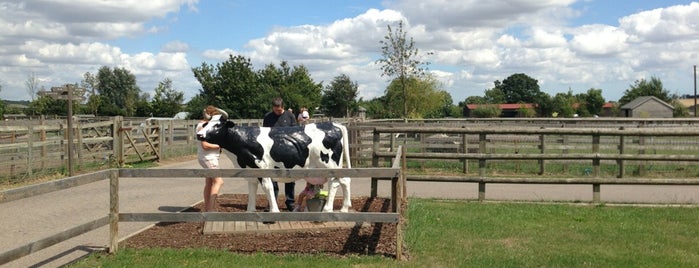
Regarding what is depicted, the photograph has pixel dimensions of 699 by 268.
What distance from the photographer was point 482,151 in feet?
36.8

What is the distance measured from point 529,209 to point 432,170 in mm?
7357

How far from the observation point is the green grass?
6.32 metres

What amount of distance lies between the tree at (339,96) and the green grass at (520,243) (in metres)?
68.1

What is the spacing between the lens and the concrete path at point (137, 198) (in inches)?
304

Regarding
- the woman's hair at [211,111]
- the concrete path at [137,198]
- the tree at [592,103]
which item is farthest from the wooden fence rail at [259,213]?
the tree at [592,103]

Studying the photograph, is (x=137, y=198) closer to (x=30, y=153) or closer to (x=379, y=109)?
(x=30, y=153)

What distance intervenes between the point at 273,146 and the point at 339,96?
7013 centimetres

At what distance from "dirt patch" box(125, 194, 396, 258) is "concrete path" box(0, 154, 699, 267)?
22.0 inches

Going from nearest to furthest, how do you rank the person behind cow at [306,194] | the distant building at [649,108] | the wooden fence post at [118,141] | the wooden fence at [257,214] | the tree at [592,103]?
the wooden fence at [257,214]
the person behind cow at [306,194]
the wooden fence post at [118,141]
the distant building at [649,108]
the tree at [592,103]

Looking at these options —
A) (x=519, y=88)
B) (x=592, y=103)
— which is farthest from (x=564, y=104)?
(x=519, y=88)

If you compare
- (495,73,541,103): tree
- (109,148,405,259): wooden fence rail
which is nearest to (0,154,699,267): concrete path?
(109,148,405,259): wooden fence rail

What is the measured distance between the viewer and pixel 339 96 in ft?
257

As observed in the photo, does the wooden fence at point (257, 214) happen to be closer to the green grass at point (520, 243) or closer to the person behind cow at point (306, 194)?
the green grass at point (520, 243)

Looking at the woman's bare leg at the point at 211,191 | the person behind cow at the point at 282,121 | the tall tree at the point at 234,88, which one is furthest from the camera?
the tall tree at the point at 234,88
